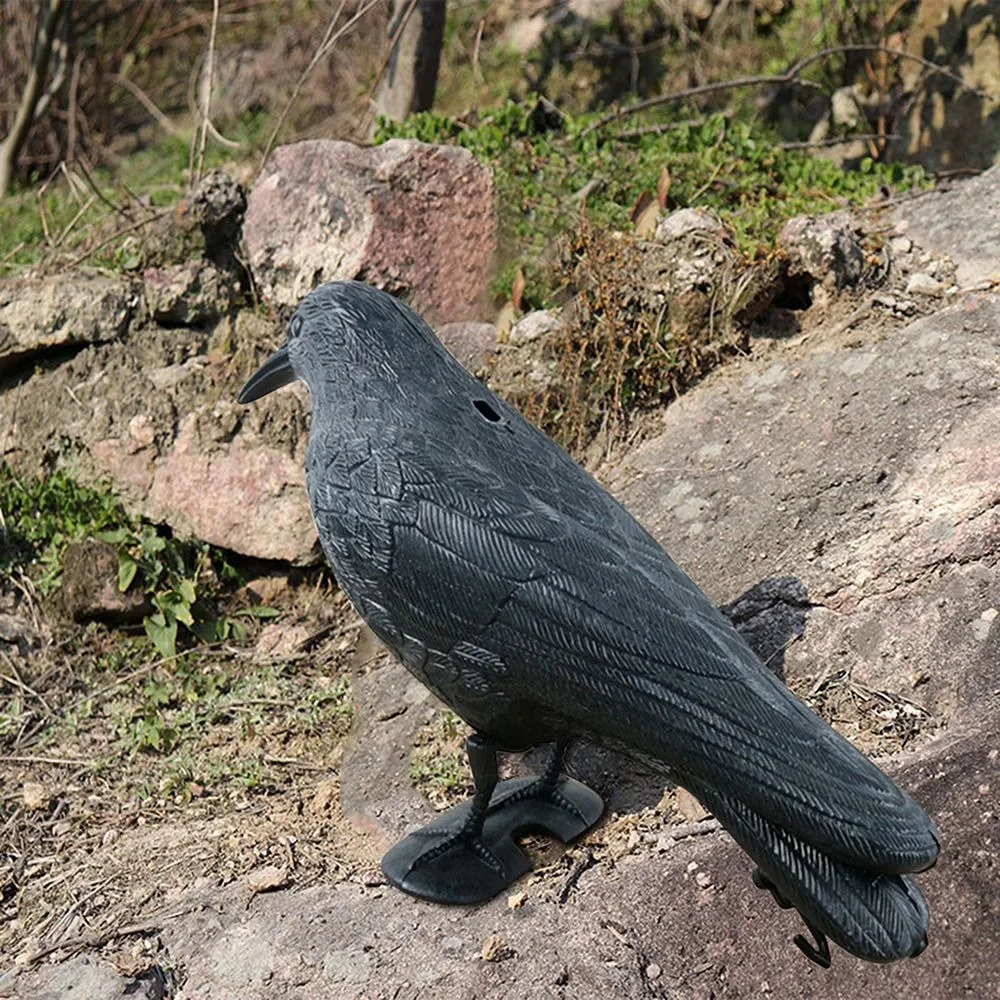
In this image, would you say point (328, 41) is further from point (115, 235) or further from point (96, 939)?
point (96, 939)

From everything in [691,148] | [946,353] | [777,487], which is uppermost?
A: [691,148]

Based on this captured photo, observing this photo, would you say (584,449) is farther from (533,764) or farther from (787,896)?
(787,896)

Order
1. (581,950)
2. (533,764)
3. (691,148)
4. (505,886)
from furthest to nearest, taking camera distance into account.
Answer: (691,148) < (533,764) < (505,886) < (581,950)

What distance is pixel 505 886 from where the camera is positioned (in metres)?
2.88

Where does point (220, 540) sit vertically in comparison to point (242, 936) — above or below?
above

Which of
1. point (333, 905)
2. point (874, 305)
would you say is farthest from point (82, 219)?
point (333, 905)

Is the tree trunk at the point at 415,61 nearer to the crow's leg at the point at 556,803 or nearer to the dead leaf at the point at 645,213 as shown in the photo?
the dead leaf at the point at 645,213

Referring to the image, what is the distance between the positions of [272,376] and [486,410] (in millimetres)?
586

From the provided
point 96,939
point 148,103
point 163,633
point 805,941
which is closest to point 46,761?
point 163,633

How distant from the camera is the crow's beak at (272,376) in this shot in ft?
9.91

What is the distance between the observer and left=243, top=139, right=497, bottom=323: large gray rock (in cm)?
470

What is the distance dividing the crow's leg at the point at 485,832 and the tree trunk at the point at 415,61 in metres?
3.52

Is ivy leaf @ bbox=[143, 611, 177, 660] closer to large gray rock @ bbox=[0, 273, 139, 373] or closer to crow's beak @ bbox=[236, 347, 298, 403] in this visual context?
large gray rock @ bbox=[0, 273, 139, 373]

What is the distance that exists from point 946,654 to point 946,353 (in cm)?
120
